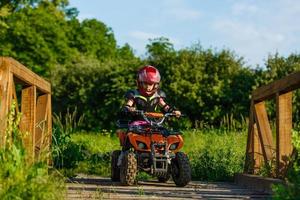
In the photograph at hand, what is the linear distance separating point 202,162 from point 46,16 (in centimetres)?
3889

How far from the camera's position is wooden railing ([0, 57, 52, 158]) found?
6219mm

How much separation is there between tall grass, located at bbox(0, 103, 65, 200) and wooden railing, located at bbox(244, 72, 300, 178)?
1.99 meters

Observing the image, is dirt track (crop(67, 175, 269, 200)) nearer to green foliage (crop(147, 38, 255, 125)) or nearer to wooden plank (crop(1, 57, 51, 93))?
wooden plank (crop(1, 57, 51, 93))

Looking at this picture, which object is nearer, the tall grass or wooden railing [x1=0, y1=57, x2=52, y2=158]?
the tall grass

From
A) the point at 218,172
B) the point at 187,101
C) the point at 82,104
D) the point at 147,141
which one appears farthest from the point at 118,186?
the point at 82,104

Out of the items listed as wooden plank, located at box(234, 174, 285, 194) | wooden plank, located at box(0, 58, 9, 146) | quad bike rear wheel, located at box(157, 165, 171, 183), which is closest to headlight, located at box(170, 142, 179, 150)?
quad bike rear wheel, located at box(157, 165, 171, 183)

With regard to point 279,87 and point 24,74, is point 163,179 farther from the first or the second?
point 24,74

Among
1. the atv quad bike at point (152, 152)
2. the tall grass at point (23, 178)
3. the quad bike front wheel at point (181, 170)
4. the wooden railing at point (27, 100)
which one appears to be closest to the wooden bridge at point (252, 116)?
the wooden railing at point (27, 100)

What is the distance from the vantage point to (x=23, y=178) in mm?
5074

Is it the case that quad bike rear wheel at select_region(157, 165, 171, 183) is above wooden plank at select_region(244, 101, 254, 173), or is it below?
below

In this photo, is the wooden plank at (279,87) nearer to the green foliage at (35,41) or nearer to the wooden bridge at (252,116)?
the wooden bridge at (252,116)

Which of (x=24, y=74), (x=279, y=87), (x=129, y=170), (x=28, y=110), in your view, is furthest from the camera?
(x=129, y=170)

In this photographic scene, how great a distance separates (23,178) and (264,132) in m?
4.51

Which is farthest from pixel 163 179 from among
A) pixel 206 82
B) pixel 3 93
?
pixel 206 82
